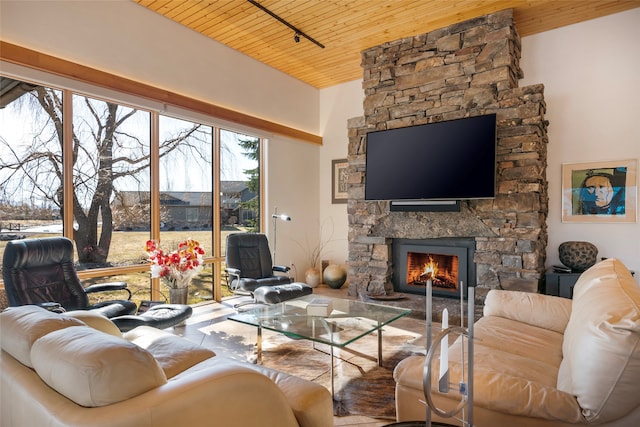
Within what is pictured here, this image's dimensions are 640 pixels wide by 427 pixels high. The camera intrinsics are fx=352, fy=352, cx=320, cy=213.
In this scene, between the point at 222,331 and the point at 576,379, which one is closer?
the point at 576,379

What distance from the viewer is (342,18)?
409 centimetres

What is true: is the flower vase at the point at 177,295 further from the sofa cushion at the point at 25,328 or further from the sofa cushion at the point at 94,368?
the sofa cushion at the point at 94,368

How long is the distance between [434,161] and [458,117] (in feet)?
1.94

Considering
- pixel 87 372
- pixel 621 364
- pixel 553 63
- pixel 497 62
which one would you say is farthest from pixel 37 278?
pixel 553 63

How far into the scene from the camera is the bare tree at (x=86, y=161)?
325 centimetres

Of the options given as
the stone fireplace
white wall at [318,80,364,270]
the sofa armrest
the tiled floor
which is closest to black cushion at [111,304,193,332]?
the tiled floor

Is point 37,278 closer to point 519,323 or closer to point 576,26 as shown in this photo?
point 519,323

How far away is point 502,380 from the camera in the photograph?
1354 mm

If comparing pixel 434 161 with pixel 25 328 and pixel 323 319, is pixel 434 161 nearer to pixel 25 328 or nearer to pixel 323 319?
pixel 323 319

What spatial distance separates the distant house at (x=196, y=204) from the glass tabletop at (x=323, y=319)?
2.00 metres

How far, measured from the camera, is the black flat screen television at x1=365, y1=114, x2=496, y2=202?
12.8ft

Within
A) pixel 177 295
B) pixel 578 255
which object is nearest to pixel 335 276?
pixel 177 295

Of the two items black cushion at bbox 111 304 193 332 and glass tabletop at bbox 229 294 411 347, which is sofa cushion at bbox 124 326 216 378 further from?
glass tabletop at bbox 229 294 411 347

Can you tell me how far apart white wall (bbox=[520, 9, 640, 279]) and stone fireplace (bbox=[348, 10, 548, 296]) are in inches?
10.2
